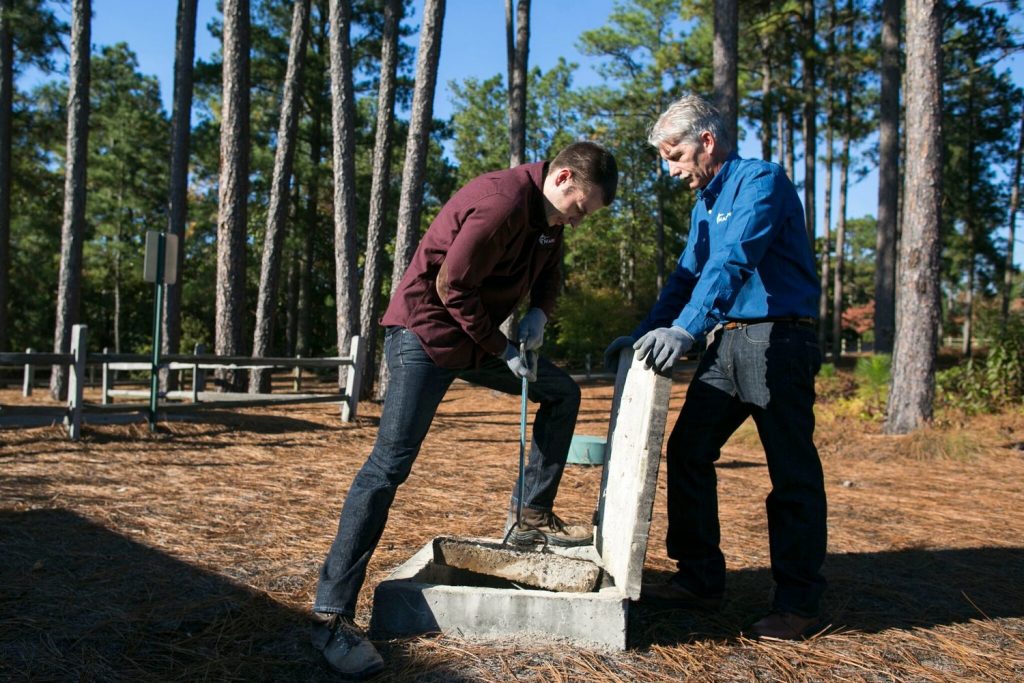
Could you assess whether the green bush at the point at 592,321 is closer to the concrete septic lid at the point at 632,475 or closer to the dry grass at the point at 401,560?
the dry grass at the point at 401,560

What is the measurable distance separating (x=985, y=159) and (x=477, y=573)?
37924mm

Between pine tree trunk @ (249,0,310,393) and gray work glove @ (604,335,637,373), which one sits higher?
pine tree trunk @ (249,0,310,393)

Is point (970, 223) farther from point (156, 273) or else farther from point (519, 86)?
point (156, 273)

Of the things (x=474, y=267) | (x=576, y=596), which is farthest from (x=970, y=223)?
(x=474, y=267)

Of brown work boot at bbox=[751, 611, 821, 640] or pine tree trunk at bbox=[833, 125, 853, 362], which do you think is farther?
pine tree trunk at bbox=[833, 125, 853, 362]

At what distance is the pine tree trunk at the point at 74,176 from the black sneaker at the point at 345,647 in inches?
529

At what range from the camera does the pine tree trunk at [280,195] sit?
15.0 meters

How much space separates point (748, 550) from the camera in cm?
428

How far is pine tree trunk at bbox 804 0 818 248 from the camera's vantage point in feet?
70.4

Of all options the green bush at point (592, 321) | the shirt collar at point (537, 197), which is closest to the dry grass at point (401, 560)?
the shirt collar at point (537, 197)

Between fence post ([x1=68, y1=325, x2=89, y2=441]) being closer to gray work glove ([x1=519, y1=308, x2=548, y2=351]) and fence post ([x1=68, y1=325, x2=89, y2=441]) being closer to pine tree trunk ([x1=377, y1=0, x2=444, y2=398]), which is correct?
gray work glove ([x1=519, y1=308, x2=548, y2=351])

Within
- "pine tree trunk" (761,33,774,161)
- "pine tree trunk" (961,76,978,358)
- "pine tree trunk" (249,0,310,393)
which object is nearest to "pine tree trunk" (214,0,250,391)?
"pine tree trunk" (249,0,310,393)

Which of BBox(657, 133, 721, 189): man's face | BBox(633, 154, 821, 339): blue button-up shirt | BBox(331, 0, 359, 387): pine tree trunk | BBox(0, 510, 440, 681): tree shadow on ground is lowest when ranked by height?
BBox(0, 510, 440, 681): tree shadow on ground

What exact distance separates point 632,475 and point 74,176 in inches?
562
